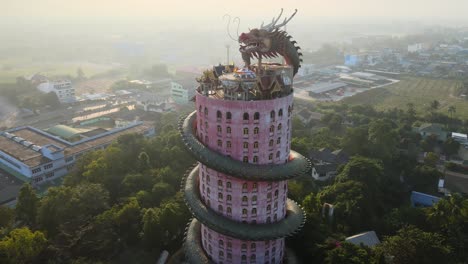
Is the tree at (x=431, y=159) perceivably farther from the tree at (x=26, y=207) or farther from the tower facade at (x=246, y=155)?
the tree at (x=26, y=207)

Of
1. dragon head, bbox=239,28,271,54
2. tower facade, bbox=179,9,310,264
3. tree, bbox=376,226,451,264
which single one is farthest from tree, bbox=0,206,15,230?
tree, bbox=376,226,451,264

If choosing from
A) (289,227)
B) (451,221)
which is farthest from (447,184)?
(289,227)

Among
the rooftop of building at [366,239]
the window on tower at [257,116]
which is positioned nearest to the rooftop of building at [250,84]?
the window on tower at [257,116]

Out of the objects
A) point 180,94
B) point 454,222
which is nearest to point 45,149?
point 180,94

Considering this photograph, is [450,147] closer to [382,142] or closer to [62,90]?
[382,142]

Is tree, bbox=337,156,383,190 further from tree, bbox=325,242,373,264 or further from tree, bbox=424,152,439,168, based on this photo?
tree, bbox=325,242,373,264

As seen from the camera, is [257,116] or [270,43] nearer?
[257,116]
